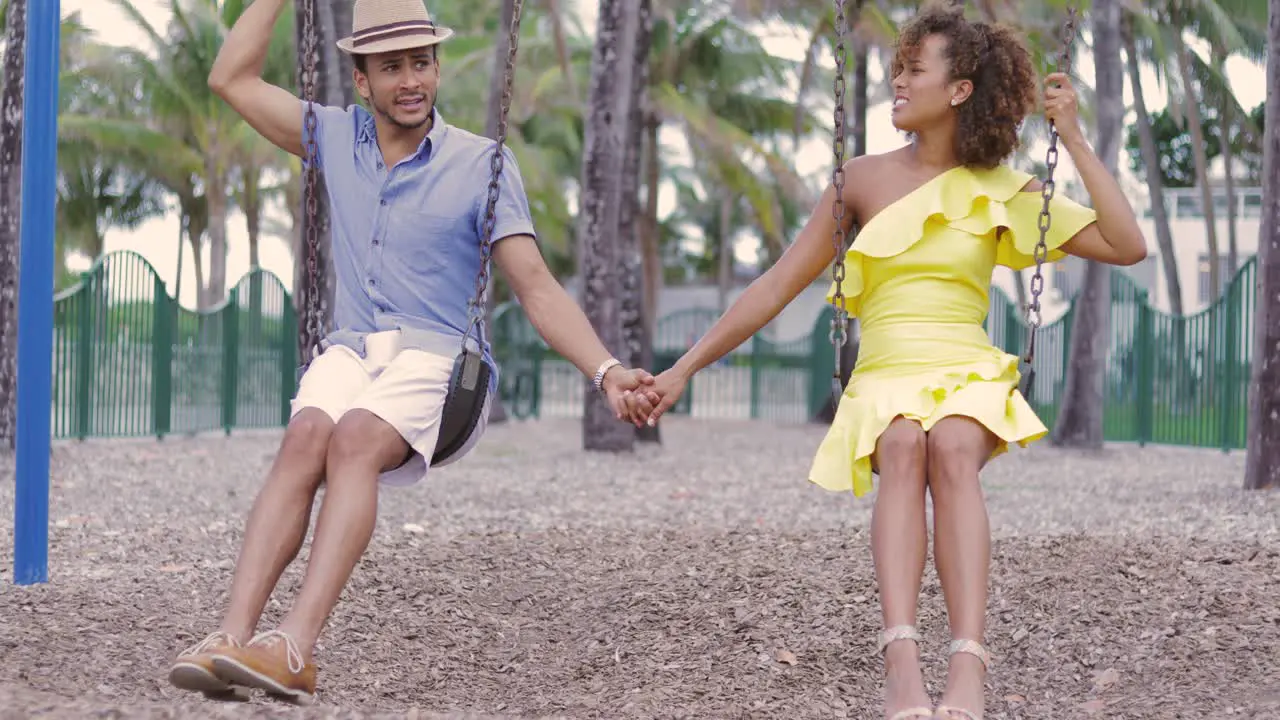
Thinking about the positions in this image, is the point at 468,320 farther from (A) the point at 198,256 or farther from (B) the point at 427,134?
(A) the point at 198,256

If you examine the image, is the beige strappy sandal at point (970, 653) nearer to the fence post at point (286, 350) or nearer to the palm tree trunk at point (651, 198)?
the fence post at point (286, 350)

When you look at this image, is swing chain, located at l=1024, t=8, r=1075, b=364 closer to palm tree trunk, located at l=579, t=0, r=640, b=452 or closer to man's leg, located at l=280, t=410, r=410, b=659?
man's leg, located at l=280, t=410, r=410, b=659

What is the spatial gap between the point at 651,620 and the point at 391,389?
1.66m

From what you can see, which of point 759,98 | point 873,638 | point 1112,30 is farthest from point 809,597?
point 759,98

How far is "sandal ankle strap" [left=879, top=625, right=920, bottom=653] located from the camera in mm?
2990

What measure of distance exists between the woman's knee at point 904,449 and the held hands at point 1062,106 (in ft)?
2.79

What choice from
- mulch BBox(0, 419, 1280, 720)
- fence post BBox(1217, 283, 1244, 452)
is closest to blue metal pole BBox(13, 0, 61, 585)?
mulch BBox(0, 419, 1280, 720)

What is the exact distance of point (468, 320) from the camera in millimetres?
3482

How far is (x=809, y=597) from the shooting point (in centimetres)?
470

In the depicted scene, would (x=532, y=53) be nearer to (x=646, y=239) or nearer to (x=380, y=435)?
(x=646, y=239)

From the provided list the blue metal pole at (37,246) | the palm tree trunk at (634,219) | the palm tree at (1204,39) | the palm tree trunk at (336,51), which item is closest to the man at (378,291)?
the blue metal pole at (37,246)

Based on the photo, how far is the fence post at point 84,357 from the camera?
37.6 ft

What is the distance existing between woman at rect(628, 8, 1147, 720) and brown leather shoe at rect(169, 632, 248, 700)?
1.19 metres

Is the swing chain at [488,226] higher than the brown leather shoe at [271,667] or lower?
higher
